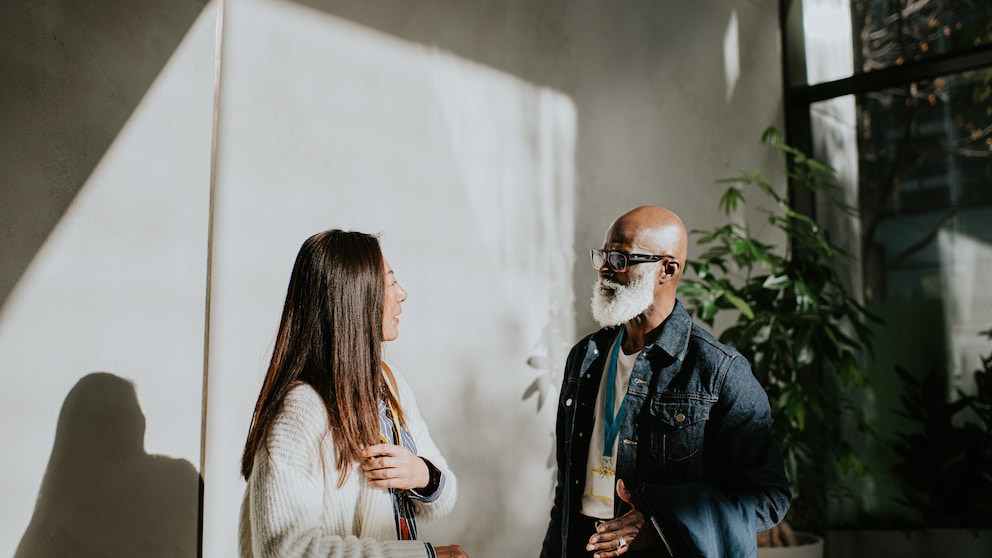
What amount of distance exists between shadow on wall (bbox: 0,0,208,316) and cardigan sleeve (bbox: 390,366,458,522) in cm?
102

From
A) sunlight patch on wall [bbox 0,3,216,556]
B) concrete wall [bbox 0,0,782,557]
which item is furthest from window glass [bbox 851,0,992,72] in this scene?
sunlight patch on wall [bbox 0,3,216,556]

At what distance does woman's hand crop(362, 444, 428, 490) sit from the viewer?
1.62 meters

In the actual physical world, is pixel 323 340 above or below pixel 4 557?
above

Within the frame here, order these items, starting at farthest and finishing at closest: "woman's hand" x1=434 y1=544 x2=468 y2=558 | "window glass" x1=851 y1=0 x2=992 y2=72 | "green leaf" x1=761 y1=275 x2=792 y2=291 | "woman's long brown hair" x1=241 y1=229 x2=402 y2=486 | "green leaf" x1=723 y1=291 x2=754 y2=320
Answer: "window glass" x1=851 y1=0 x2=992 y2=72, "green leaf" x1=761 y1=275 x2=792 y2=291, "green leaf" x1=723 y1=291 x2=754 y2=320, "woman's hand" x1=434 y1=544 x2=468 y2=558, "woman's long brown hair" x1=241 y1=229 x2=402 y2=486

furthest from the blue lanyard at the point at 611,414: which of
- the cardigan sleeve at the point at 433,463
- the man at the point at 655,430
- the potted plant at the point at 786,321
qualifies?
the potted plant at the point at 786,321

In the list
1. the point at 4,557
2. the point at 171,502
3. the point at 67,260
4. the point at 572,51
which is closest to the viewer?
the point at 4,557

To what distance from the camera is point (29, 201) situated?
81.3 inches

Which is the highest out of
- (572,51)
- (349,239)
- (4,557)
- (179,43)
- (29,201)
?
(572,51)

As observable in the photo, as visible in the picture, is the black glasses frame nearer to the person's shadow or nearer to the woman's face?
the woman's face

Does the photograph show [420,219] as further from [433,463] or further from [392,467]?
[392,467]

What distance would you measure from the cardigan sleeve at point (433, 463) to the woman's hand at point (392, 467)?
0.10 metres

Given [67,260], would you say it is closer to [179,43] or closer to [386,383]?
[179,43]

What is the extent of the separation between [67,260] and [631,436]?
4.99ft

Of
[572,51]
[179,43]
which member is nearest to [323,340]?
[179,43]
